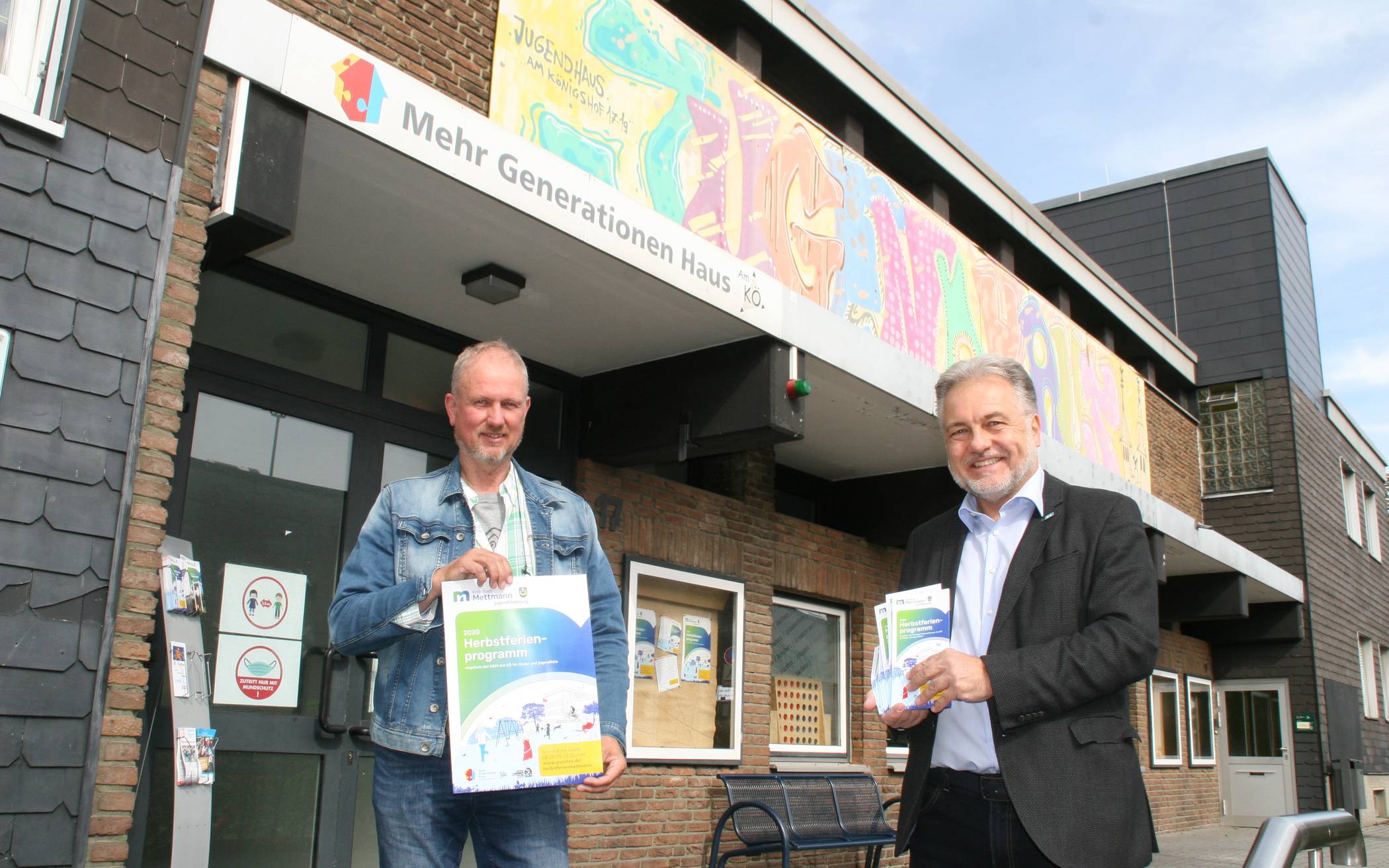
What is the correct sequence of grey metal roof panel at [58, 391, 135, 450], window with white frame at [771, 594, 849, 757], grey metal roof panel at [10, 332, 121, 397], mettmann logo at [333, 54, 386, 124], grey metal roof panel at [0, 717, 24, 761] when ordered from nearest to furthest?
grey metal roof panel at [0, 717, 24, 761] → grey metal roof panel at [10, 332, 121, 397] → grey metal roof panel at [58, 391, 135, 450] → mettmann logo at [333, 54, 386, 124] → window with white frame at [771, 594, 849, 757]

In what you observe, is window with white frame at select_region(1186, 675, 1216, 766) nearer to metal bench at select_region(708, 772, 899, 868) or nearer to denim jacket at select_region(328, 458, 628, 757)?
metal bench at select_region(708, 772, 899, 868)

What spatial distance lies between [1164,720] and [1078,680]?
15343 mm

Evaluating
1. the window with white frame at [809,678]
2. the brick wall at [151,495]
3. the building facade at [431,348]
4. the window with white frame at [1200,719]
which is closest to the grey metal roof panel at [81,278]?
the building facade at [431,348]

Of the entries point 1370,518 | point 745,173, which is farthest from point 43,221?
point 1370,518

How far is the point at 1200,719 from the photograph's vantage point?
57.1 ft

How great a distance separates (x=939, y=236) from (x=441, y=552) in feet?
24.2

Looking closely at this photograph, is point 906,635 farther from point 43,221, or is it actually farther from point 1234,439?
point 1234,439

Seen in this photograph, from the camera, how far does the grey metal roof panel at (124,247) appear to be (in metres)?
4.28

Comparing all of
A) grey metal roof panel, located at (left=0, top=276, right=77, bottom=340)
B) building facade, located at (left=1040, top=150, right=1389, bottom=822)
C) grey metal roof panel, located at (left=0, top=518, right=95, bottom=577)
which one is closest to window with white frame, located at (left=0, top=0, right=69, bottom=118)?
grey metal roof panel, located at (left=0, top=276, right=77, bottom=340)

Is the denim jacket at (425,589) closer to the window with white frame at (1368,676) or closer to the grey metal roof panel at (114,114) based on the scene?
the grey metal roof panel at (114,114)

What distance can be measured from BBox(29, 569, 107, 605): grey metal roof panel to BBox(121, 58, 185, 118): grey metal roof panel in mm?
1808

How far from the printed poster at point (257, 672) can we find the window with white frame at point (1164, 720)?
501 inches

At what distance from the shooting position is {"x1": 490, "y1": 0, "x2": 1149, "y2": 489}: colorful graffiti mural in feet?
19.9

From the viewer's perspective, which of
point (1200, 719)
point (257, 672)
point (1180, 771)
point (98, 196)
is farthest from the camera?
point (1200, 719)
